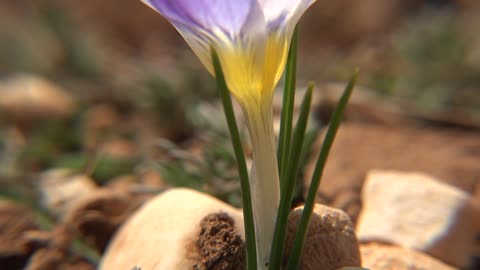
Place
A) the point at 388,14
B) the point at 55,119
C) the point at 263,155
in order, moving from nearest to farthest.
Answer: the point at 263,155, the point at 55,119, the point at 388,14

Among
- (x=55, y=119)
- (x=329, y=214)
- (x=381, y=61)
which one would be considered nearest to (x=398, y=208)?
(x=329, y=214)

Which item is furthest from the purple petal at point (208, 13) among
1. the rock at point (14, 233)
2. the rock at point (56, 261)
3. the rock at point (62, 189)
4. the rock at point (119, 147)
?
the rock at point (119, 147)

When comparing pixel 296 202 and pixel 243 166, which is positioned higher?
pixel 243 166

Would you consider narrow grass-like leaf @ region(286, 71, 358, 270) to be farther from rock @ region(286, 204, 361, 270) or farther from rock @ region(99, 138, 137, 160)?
rock @ region(99, 138, 137, 160)

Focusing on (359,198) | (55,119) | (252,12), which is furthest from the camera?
(55,119)

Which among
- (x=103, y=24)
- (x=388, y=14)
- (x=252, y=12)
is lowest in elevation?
(x=103, y=24)

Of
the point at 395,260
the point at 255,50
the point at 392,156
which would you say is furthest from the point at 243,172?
the point at 392,156

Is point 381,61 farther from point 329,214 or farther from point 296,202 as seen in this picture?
point 329,214

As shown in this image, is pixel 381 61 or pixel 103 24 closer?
pixel 381 61
